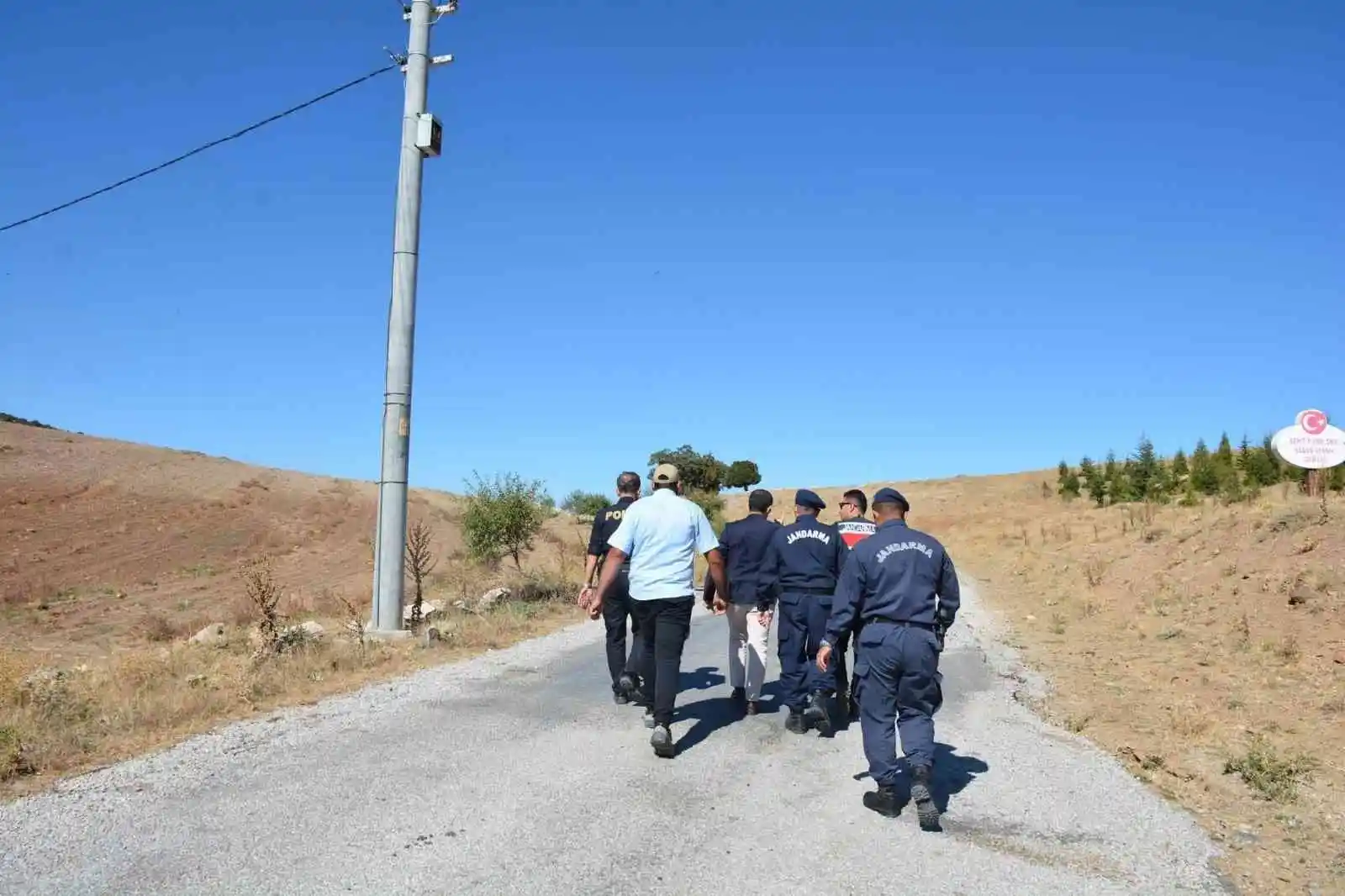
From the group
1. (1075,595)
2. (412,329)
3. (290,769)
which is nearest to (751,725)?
(290,769)

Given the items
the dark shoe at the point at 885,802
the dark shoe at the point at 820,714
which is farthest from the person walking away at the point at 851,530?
the dark shoe at the point at 885,802

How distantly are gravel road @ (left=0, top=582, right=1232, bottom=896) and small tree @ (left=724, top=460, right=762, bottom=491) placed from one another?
75.9 metres

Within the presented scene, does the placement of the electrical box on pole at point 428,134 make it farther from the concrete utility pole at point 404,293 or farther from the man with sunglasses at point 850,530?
the man with sunglasses at point 850,530

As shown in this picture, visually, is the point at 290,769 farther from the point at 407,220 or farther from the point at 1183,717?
the point at 407,220

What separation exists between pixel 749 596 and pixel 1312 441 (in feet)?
37.6

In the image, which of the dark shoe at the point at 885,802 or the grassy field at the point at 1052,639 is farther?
the grassy field at the point at 1052,639

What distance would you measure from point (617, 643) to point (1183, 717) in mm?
5128

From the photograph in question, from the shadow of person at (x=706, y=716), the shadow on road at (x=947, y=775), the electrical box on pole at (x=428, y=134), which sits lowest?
the shadow on road at (x=947, y=775)

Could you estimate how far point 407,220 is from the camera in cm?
1418

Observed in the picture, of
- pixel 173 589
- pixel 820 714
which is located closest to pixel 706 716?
pixel 820 714

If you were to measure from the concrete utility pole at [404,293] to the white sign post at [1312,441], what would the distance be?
13.4 meters

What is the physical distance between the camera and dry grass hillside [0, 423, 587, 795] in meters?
8.00

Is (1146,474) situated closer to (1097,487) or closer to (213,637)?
(1097,487)

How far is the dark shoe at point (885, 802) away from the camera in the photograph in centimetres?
586
